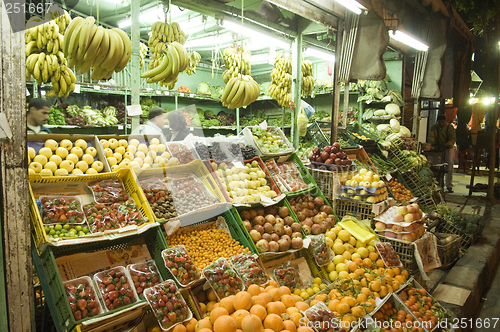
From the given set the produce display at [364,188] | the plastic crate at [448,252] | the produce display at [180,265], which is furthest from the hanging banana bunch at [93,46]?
the plastic crate at [448,252]

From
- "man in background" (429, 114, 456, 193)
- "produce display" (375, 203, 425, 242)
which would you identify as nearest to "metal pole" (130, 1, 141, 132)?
"produce display" (375, 203, 425, 242)

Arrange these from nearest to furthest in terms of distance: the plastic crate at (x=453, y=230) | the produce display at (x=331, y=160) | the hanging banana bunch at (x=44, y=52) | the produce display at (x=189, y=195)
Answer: the produce display at (x=189, y=195)
the hanging banana bunch at (x=44, y=52)
the produce display at (x=331, y=160)
the plastic crate at (x=453, y=230)

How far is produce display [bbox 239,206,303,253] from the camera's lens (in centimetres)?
297

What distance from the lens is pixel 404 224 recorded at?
3562 millimetres

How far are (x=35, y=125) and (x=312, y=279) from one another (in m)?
3.75

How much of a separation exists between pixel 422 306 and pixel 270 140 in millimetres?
2640

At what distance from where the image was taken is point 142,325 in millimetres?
2139

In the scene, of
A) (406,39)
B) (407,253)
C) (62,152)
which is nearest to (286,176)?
(407,253)

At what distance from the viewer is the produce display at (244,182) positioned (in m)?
3.28

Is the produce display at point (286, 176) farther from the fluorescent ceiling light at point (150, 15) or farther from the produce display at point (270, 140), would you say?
the fluorescent ceiling light at point (150, 15)

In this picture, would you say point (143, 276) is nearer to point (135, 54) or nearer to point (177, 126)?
point (135, 54)

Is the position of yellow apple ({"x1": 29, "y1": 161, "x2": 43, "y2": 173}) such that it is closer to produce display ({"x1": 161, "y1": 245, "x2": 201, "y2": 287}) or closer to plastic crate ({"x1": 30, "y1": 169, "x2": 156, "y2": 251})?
plastic crate ({"x1": 30, "y1": 169, "x2": 156, "y2": 251})

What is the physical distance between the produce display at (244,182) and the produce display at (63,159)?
1.16m

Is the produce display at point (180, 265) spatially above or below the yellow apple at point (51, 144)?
below
